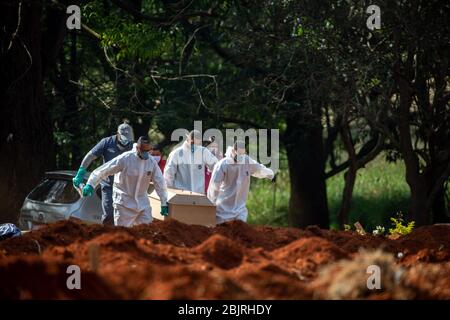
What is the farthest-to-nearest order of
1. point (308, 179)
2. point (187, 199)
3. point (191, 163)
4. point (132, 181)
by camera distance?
point (308, 179)
point (191, 163)
point (132, 181)
point (187, 199)

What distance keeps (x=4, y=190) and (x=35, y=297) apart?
1185cm

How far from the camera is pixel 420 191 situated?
21219 mm

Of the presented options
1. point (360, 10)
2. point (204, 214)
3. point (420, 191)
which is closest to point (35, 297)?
point (204, 214)

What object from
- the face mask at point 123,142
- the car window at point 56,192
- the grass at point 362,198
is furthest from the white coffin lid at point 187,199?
the grass at point 362,198

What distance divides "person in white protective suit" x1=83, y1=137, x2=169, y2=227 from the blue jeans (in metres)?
0.62

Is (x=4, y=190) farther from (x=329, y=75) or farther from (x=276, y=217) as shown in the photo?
(x=276, y=217)

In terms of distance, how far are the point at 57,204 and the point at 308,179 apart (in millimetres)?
11459

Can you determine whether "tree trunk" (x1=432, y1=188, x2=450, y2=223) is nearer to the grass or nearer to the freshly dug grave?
the grass

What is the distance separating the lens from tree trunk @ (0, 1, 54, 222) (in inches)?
753

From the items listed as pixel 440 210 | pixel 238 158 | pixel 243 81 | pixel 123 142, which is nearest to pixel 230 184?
pixel 238 158

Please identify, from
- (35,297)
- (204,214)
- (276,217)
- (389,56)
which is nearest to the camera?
(35,297)

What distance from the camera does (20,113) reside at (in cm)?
1923

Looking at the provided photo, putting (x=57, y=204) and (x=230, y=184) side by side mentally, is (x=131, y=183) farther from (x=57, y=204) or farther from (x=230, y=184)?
(x=57, y=204)

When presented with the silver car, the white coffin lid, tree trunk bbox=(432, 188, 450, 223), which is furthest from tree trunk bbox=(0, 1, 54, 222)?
tree trunk bbox=(432, 188, 450, 223)
